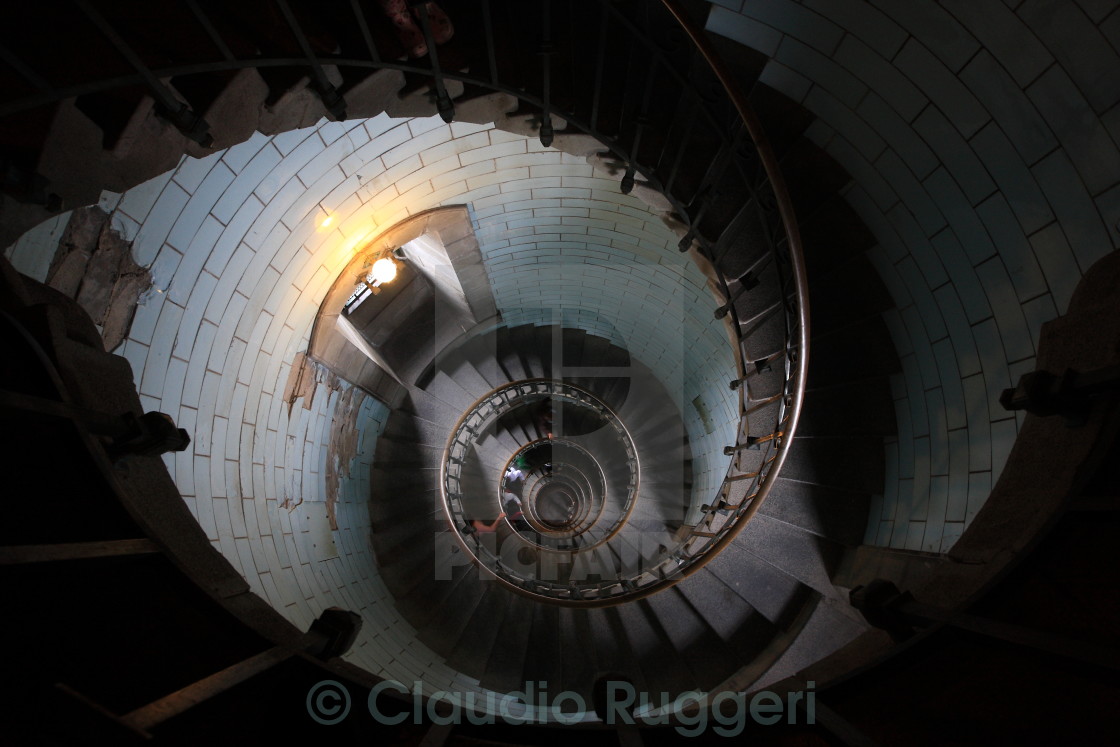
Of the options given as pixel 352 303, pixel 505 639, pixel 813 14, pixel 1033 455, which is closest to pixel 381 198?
pixel 352 303

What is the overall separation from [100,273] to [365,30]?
5.84 feet

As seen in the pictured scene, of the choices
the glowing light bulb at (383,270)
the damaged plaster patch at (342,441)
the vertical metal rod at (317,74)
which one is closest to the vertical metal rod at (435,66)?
the vertical metal rod at (317,74)

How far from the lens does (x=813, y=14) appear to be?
3086mm

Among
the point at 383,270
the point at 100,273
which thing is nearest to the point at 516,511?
the point at 383,270

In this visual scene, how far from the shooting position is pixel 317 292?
470 cm

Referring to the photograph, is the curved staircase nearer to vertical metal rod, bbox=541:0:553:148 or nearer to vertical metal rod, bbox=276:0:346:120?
vertical metal rod, bbox=541:0:553:148

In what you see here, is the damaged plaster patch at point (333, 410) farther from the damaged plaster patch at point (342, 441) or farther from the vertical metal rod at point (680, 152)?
the vertical metal rod at point (680, 152)

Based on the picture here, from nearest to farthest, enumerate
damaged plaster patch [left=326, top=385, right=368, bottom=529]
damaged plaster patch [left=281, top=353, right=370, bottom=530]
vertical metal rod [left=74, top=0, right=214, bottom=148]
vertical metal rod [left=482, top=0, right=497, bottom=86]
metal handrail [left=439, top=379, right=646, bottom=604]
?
1. vertical metal rod [left=74, top=0, right=214, bottom=148]
2. vertical metal rod [left=482, top=0, right=497, bottom=86]
3. damaged plaster patch [left=281, top=353, right=370, bottom=530]
4. damaged plaster patch [left=326, top=385, right=368, bottom=529]
5. metal handrail [left=439, top=379, right=646, bottom=604]

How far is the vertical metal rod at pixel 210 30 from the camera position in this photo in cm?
192

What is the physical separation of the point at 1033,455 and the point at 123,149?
3865 millimetres

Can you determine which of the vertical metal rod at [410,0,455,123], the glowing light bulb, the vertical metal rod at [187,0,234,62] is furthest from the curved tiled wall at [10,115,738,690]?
the vertical metal rod at [410,0,455,123]

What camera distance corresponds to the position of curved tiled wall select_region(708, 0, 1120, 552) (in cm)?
223

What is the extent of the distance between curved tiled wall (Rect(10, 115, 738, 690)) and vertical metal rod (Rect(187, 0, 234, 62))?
1.05 meters

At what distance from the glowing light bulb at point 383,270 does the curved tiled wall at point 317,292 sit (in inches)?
12.2
